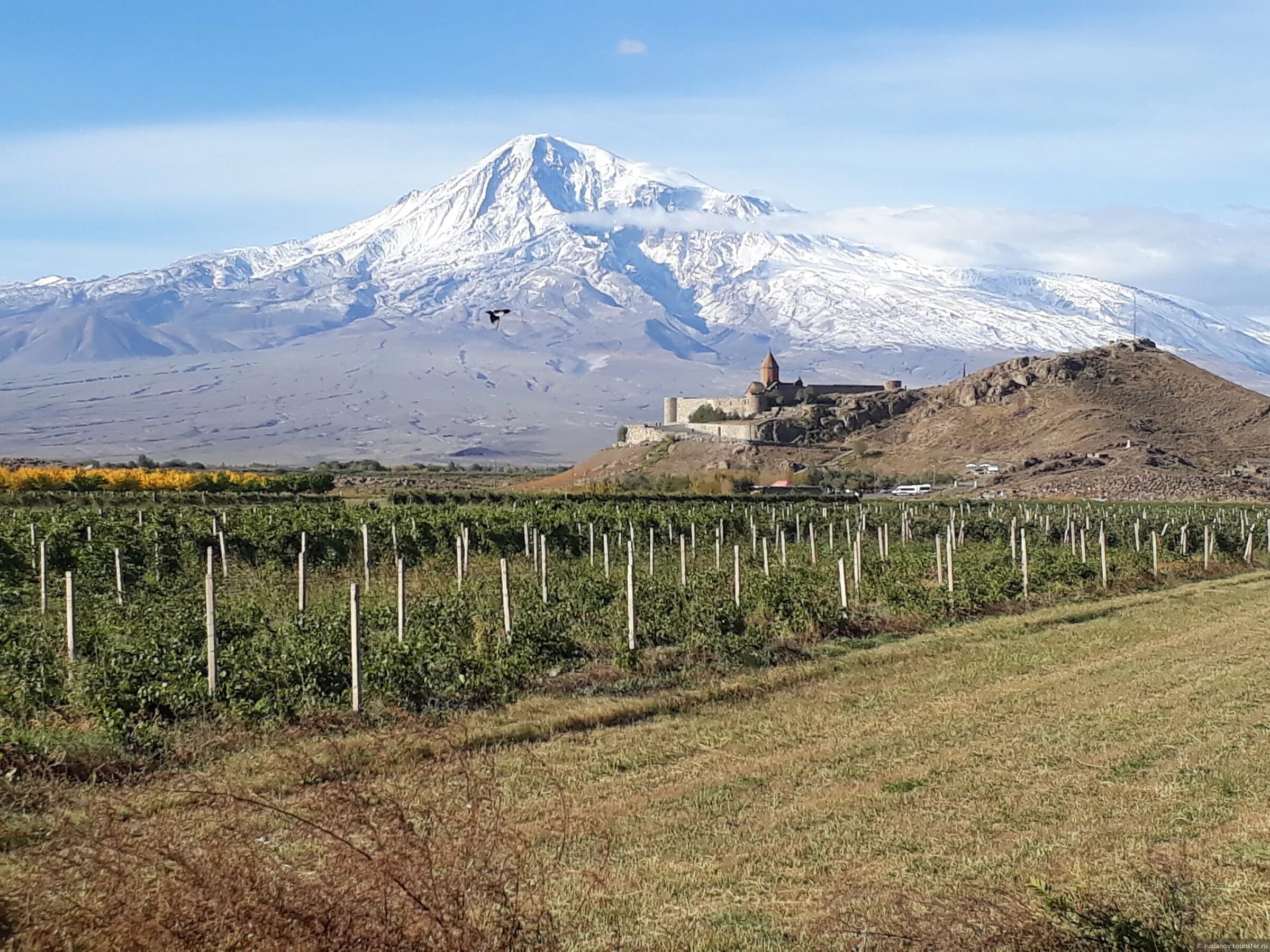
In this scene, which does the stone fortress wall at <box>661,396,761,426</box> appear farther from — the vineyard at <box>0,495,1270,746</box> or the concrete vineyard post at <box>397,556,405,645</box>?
the concrete vineyard post at <box>397,556,405,645</box>

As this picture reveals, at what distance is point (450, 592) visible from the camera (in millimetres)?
21531

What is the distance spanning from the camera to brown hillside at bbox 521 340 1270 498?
75.8 m

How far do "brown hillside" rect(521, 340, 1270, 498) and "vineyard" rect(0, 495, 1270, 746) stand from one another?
3110cm

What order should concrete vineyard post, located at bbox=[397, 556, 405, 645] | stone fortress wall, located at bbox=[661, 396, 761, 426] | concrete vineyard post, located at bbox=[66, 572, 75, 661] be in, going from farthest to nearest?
stone fortress wall, located at bbox=[661, 396, 761, 426] < concrete vineyard post, located at bbox=[397, 556, 405, 645] < concrete vineyard post, located at bbox=[66, 572, 75, 661]

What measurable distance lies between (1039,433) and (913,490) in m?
18.9

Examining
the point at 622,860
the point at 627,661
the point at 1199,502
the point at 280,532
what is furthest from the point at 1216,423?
the point at 622,860

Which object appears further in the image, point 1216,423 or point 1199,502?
point 1216,423

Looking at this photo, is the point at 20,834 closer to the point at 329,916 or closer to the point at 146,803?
the point at 146,803

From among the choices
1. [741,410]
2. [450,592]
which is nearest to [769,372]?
[741,410]

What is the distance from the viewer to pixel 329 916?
558 cm

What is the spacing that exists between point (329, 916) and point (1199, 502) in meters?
63.7

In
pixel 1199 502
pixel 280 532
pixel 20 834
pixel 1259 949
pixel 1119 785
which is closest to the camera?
pixel 1259 949

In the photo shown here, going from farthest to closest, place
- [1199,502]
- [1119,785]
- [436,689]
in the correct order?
[1199,502], [436,689], [1119,785]

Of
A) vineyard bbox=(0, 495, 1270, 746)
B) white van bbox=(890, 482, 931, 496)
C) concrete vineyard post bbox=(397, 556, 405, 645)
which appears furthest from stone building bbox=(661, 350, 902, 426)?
concrete vineyard post bbox=(397, 556, 405, 645)
